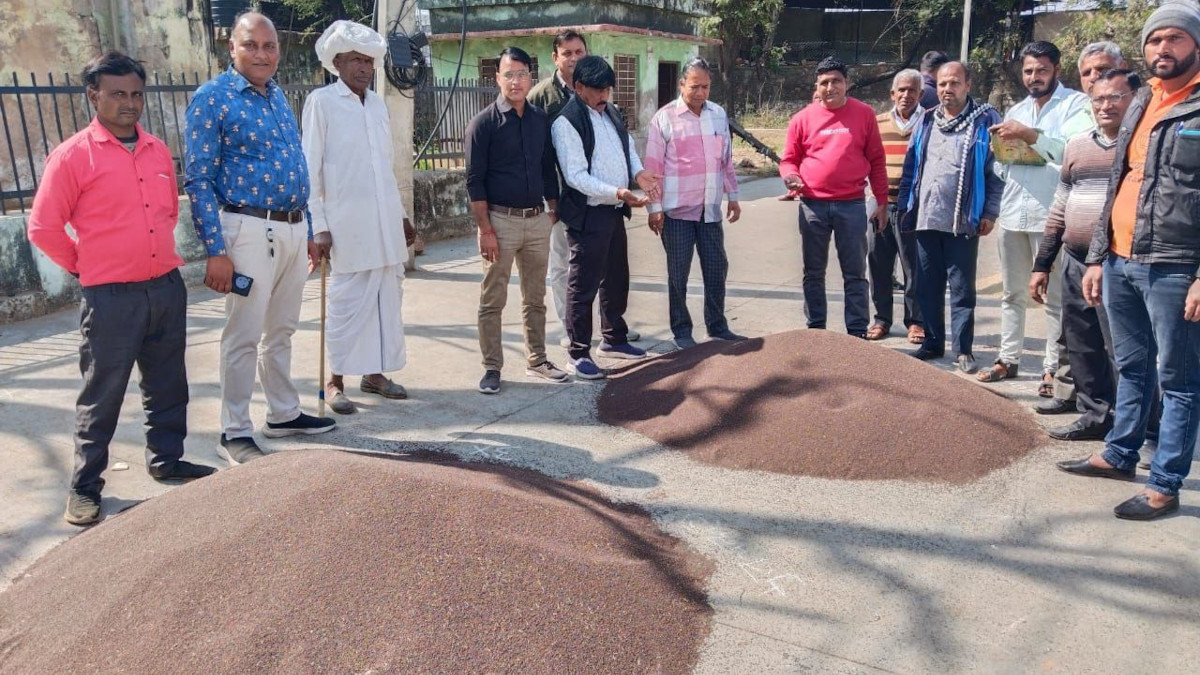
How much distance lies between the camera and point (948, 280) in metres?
5.93

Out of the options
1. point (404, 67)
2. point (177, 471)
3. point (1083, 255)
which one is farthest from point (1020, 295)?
point (404, 67)

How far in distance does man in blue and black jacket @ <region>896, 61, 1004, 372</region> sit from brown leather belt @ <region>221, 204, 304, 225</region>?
3.63m

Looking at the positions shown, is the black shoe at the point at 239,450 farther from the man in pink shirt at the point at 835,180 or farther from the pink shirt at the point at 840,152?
the pink shirt at the point at 840,152

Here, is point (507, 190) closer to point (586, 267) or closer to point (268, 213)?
point (586, 267)

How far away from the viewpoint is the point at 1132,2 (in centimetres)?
2230

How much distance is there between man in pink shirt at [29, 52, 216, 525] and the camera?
3.48m

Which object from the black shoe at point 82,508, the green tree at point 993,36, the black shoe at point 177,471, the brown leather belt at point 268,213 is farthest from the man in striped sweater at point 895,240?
the green tree at point 993,36

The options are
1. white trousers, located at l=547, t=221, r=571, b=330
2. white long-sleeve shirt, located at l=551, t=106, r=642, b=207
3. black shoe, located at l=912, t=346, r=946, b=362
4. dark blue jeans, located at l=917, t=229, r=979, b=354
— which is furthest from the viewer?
white trousers, located at l=547, t=221, r=571, b=330

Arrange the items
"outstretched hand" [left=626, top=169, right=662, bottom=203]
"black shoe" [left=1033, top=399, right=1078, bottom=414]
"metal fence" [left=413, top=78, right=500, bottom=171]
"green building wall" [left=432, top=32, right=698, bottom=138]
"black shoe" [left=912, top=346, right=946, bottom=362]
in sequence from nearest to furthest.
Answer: "black shoe" [left=1033, top=399, right=1078, bottom=414]
"outstretched hand" [left=626, top=169, right=662, bottom=203]
"black shoe" [left=912, top=346, right=946, bottom=362]
"metal fence" [left=413, top=78, right=500, bottom=171]
"green building wall" [left=432, top=32, right=698, bottom=138]

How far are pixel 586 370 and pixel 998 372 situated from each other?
96.0 inches

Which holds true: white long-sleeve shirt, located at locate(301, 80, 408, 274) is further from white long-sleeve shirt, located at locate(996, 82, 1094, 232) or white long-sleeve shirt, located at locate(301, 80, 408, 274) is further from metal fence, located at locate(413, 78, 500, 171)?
metal fence, located at locate(413, 78, 500, 171)

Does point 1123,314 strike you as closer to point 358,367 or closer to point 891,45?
point 358,367

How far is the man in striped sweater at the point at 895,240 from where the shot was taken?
6367 millimetres

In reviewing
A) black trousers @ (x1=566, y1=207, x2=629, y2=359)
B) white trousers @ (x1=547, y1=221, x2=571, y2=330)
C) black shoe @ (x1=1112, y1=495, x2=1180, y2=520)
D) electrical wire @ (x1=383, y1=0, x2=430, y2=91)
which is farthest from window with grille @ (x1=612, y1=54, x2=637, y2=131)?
black shoe @ (x1=1112, y1=495, x2=1180, y2=520)
